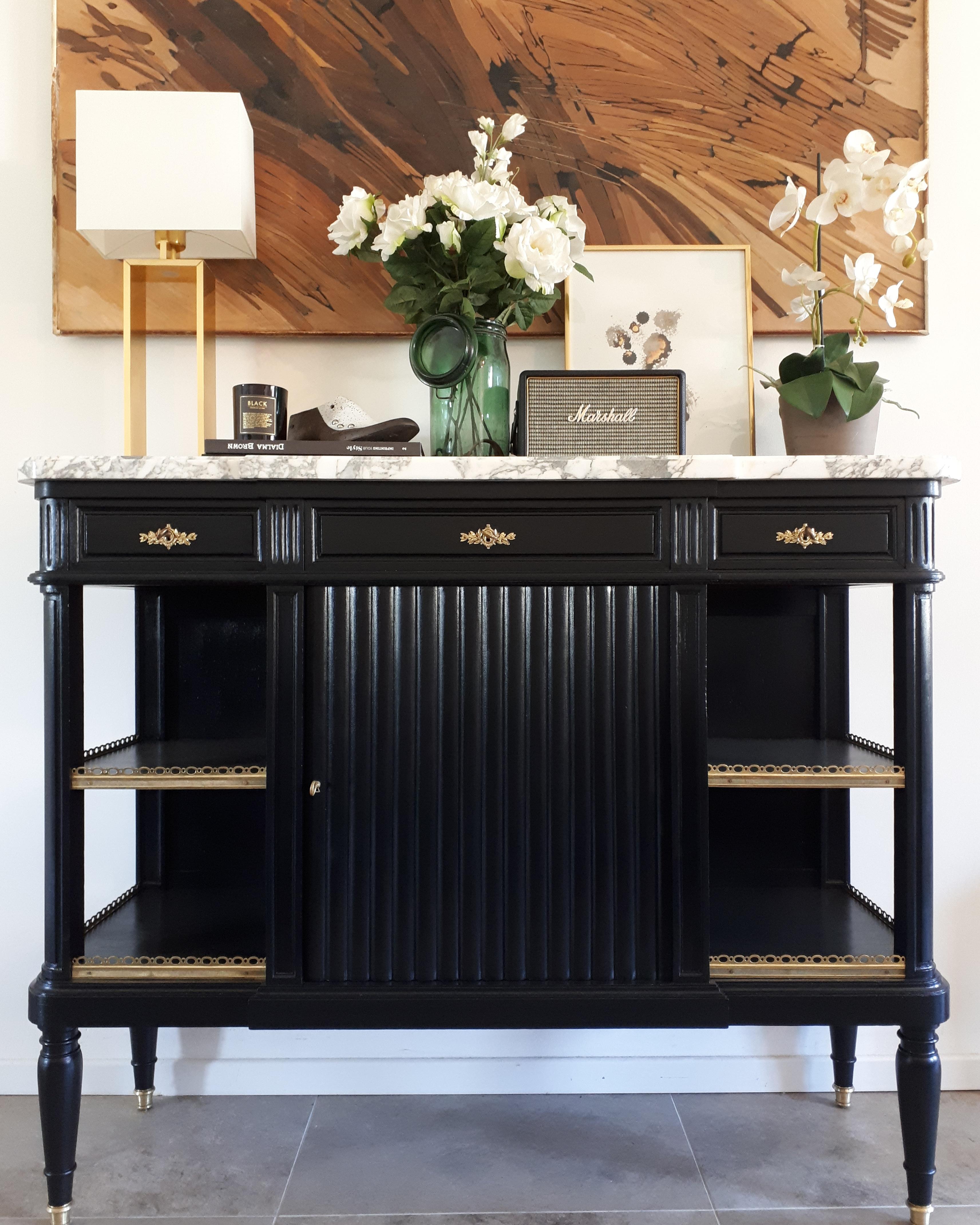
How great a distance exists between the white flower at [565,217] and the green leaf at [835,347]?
0.49m

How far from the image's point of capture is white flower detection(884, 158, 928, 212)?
158cm

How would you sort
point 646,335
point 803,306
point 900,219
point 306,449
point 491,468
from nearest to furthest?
1. point 491,468
2. point 306,449
3. point 900,219
4. point 803,306
5. point 646,335

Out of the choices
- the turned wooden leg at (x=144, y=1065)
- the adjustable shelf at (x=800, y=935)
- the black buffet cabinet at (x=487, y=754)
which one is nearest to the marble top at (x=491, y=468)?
the black buffet cabinet at (x=487, y=754)

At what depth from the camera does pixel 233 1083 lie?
6.34ft

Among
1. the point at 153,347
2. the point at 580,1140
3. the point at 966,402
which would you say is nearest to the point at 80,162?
the point at 153,347

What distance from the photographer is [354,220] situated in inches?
65.7

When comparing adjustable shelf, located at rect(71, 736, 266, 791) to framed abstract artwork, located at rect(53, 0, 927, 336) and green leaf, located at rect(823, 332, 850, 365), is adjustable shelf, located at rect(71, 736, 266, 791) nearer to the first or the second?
framed abstract artwork, located at rect(53, 0, 927, 336)

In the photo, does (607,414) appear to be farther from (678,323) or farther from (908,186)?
(908,186)

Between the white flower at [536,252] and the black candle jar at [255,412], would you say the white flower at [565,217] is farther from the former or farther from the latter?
the black candle jar at [255,412]

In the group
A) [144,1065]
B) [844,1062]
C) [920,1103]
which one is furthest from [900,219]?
[144,1065]

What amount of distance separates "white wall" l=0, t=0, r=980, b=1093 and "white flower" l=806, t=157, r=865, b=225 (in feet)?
0.97

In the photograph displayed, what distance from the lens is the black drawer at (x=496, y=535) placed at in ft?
4.72

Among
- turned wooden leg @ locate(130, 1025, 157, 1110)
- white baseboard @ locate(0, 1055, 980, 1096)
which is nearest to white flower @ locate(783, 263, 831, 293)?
white baseboard @ locate(0, 1055, 980, 1096)

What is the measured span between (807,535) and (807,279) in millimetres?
577
